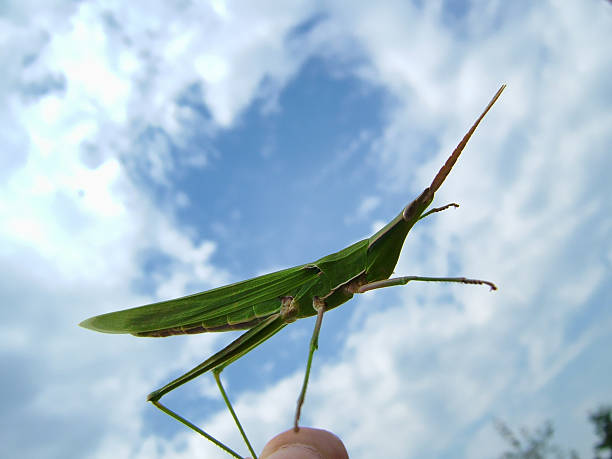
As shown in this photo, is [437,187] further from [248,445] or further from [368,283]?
[248,445]

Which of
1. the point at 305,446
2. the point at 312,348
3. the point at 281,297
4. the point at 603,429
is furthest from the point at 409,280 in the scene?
the point at 603,429

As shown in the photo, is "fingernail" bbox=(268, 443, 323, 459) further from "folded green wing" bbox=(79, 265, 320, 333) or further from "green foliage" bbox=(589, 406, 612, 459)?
"green foliage" bbox=(589, 406, 612, 459)

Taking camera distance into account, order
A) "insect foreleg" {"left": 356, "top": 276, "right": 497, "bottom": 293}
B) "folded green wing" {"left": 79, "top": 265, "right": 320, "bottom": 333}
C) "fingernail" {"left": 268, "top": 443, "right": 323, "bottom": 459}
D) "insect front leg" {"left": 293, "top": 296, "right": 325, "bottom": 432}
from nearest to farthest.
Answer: "insect front leg" {"left": 293, "top": 296, "right": 325, "bottom": 432}
"insect foreleg" {"left": 356, "top": 276, "right": 497, "bottom": 293}
"fingernail" {"left": 268, "top": 443, "right": 323, "bottom": 459}
"folded green wing" {"left": 79, "top": 265, "right": 320, "bottom": 333}

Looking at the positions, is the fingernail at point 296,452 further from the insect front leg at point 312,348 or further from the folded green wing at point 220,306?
the folded green wing at point 220,306

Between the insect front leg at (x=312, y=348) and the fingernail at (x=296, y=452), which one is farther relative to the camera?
the fingernail at (x=296, y=452)

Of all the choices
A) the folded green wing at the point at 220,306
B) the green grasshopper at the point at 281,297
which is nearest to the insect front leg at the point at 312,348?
the green grasshopper at the point at 281,297

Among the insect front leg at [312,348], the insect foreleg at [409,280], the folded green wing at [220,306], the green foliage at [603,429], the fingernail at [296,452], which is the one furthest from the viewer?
the green foliage at [603,429]

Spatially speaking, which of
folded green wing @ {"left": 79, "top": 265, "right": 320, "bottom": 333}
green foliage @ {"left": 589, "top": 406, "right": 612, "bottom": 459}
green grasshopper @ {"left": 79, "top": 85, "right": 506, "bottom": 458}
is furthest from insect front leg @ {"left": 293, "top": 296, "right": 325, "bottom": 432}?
green foliage @ {"left": 589, "top": 406, "right": 612, "bottom": 459}

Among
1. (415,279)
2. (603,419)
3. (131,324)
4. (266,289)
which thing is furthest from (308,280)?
(603,419)
